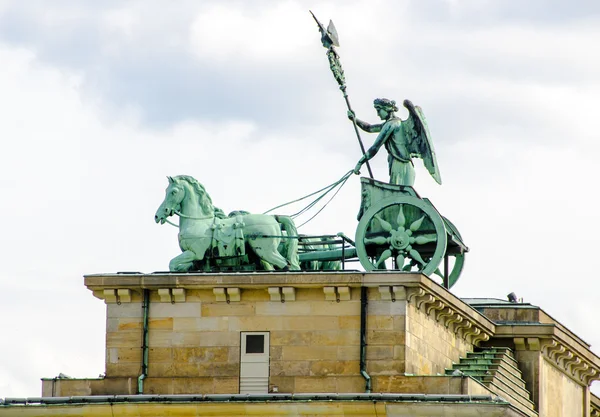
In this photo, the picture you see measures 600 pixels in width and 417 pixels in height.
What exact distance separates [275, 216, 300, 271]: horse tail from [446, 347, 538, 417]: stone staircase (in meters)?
5.19

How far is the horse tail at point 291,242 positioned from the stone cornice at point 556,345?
7091 millimetres

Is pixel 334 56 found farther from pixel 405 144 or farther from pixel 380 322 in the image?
pixel 380 322

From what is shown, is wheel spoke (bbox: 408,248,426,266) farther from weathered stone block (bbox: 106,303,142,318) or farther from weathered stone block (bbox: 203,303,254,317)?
weathered stone block (bbox: 106,303,142,318)

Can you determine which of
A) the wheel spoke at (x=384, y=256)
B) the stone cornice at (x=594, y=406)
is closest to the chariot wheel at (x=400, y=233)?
the wheel spoke at (x=384, y=256)

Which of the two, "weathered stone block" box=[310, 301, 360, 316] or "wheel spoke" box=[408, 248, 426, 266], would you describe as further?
"wheel spoke" box=[408, 248, 426, 266]

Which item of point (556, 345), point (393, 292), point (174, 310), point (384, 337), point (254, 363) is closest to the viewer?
point (393, 292)

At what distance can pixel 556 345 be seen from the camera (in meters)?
87.4

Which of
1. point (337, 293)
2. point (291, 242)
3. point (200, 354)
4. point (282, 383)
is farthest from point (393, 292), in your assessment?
point (200, 354)

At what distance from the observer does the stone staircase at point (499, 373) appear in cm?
8306

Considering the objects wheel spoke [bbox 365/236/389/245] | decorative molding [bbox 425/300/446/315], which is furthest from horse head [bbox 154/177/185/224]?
decorative molding [bbox 425/300/446/315]

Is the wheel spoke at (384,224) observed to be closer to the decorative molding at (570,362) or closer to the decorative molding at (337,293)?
the decorative molding at (337,293)

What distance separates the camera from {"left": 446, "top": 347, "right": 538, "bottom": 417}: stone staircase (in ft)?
273

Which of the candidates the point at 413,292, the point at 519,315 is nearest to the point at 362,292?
the point at 413,292

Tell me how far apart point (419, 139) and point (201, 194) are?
20.8 feet
